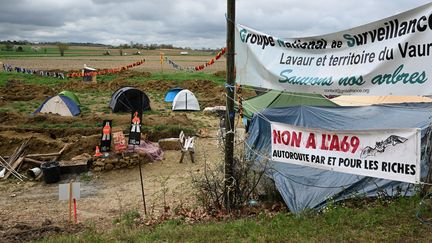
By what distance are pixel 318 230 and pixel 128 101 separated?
55.5 ft

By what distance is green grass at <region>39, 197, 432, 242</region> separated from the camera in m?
4.66

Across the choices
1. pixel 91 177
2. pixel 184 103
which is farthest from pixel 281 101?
pixel 184 103

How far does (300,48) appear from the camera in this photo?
5.98 m

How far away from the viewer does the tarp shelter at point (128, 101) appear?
20.4 m

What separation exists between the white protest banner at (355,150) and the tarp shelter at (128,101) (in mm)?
14910

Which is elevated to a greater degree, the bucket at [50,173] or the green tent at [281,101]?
the green tent at [281,101]

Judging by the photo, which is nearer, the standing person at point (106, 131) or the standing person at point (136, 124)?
the standing person at point (136, 124)

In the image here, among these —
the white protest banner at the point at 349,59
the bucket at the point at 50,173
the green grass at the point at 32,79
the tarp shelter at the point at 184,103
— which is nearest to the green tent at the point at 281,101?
the white protest banner at the point at 349,59

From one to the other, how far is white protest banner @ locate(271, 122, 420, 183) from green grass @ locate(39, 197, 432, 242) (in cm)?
57

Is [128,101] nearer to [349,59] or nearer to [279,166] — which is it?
[279,166]

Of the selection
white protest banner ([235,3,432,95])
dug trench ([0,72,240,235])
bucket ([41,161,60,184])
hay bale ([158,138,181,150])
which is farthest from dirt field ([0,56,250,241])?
white protest banner ([235,3,432,95])

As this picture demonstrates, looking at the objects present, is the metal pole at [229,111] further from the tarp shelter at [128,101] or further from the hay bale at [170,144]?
the tarp shelter at [128,101]

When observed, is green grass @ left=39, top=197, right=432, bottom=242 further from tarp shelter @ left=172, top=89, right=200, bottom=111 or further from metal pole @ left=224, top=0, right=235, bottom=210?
tarp shelter @ left=172, top=89, right=200, bottom=111

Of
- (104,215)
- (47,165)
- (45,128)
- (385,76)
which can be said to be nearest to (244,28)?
(385,76)
